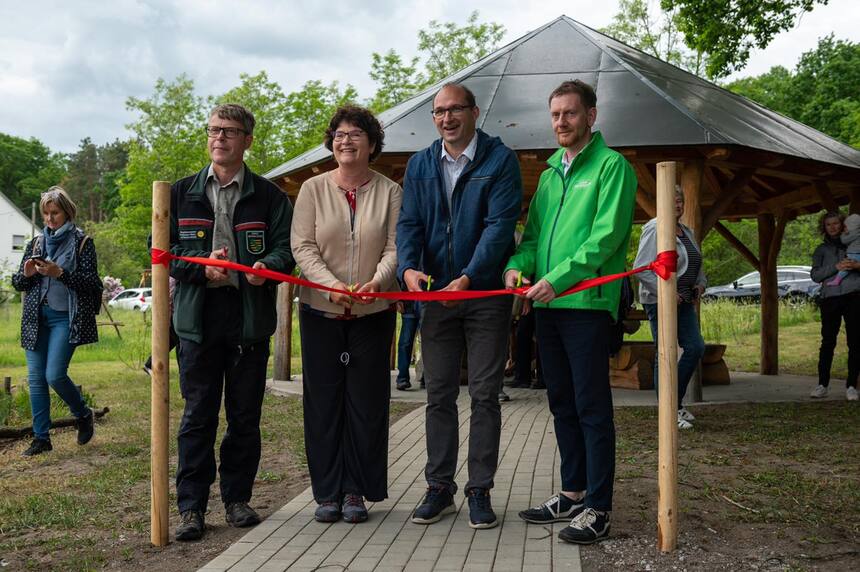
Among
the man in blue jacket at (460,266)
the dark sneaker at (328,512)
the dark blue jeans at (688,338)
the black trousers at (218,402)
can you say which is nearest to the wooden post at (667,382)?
the man in blue jacket at (460,266)

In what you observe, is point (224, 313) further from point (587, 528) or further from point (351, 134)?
point (587, 528)

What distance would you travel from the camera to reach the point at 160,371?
434cm

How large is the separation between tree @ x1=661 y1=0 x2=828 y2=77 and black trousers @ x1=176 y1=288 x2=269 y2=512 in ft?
33.0

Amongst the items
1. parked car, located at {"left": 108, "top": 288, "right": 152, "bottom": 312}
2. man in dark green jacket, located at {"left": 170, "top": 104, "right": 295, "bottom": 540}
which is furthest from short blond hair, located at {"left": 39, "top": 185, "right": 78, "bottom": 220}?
parked car, located at {"left": 108, "top": 288, "right": 152, "bottom": 312}

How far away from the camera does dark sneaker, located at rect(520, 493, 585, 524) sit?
4.46 m

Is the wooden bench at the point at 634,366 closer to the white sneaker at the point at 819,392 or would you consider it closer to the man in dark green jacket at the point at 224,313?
the white sneaker at the point at 819,392

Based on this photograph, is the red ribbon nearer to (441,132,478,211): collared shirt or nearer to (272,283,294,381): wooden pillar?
(441,132,478,211): collared shirt

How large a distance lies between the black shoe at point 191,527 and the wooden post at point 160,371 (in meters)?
0.07

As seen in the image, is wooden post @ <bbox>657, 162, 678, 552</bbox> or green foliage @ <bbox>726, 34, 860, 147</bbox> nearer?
wooden post @ <bbox>657, 162, 678, 552</bbox>

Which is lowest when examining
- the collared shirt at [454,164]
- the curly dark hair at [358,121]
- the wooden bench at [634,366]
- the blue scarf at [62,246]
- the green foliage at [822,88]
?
the wooden bench at [634,366]

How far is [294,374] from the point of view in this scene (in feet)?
44.3

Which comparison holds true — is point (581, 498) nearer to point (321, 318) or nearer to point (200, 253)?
point (321, 318)

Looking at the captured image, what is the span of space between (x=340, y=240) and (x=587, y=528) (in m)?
1.87

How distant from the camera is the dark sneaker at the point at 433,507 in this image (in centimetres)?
447
